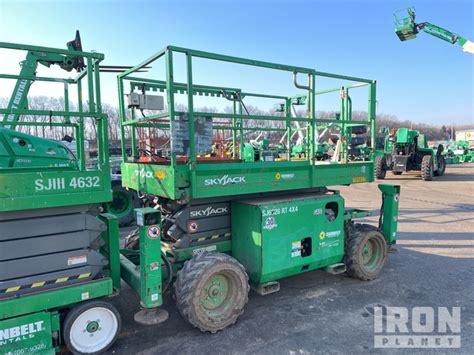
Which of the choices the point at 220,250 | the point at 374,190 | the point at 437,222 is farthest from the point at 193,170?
the point at 374,190

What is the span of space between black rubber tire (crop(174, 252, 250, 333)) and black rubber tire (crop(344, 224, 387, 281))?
6.57ft

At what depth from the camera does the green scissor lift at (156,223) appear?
10.1 feet

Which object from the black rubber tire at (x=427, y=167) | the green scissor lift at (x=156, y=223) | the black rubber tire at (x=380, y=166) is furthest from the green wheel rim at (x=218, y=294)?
the black rubber tire at (x=427, y=167)

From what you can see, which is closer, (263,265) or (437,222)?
(263,265)

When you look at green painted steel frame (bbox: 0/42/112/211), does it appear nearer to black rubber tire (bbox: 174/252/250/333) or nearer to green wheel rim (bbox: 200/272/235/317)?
black rubber tire (bbox: 174/252/250/333)

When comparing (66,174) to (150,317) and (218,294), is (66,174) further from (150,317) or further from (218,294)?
(218,294)

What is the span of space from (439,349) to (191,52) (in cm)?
411

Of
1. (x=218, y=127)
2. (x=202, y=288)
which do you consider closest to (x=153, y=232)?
(x=202, y=288)

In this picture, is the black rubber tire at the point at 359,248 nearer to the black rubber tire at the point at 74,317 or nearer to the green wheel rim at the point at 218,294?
the green wheel rim at the point at 218,294

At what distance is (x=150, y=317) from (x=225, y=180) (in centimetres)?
175

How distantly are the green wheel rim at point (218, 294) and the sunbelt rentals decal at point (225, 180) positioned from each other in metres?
1.04

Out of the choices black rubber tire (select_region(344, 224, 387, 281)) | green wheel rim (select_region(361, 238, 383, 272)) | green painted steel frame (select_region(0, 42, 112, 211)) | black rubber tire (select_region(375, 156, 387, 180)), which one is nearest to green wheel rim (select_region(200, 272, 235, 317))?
green painted steel frame (select_region(0, 42, 112, 211))

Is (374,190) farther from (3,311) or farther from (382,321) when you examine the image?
(3,311)

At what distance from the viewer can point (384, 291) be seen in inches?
193
